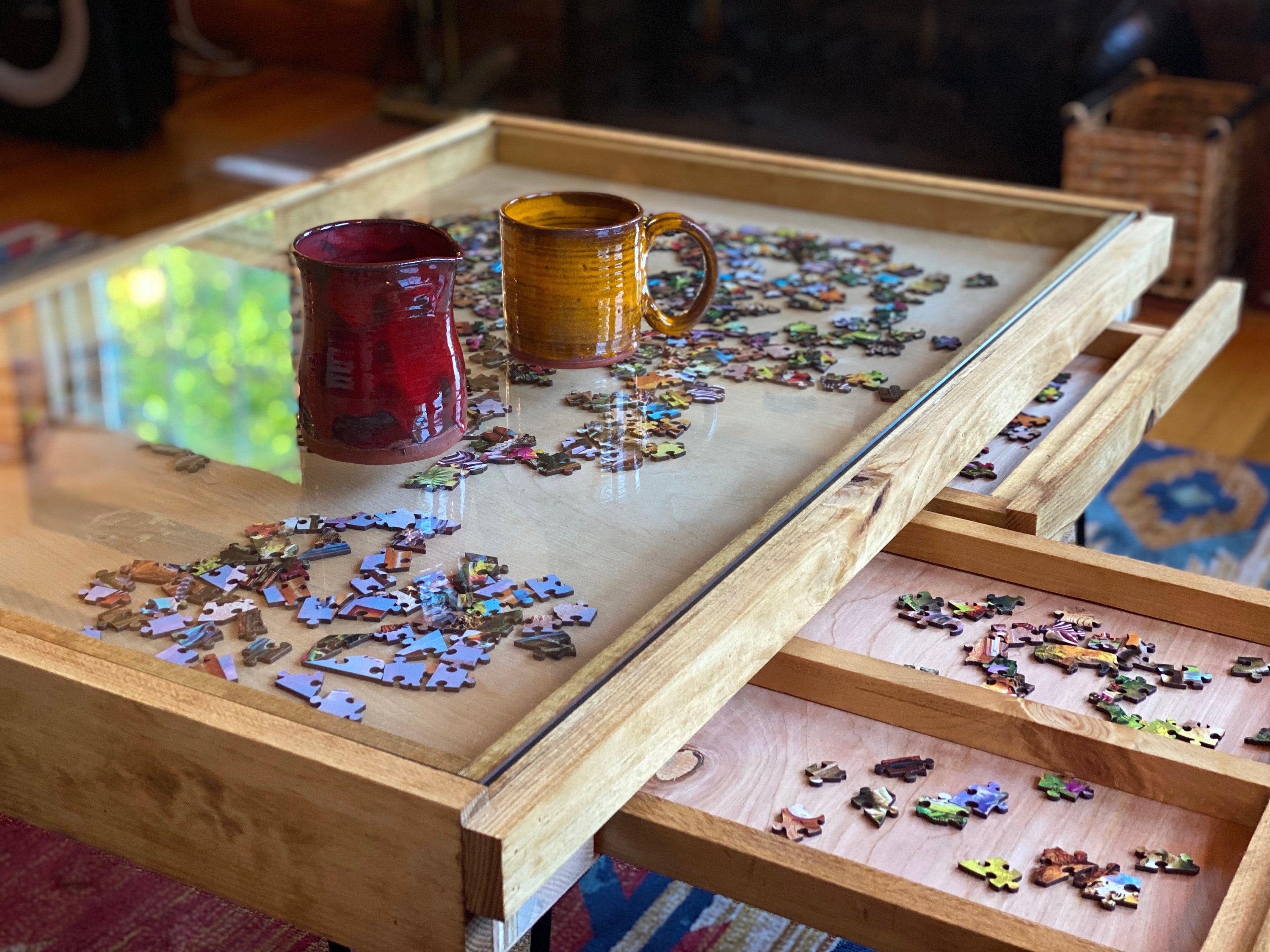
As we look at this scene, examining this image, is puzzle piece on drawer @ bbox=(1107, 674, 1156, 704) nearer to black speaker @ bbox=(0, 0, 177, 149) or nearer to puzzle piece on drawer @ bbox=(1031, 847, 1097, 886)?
puzzle piece on drawer @ bbox=(1031, 847, 1097, 886)

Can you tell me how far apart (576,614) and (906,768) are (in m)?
0.26

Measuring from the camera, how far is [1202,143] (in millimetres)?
2705

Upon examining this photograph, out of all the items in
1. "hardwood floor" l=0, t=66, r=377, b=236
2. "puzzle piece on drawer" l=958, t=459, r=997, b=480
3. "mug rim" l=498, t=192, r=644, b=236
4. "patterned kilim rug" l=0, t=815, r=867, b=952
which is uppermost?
"mug rim" l=498, t=192, r=644, b=236

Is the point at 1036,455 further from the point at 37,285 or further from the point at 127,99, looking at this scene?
the point at 127,99

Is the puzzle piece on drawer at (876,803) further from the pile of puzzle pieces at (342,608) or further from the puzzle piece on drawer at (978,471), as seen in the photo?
the puzzle piece on drawer at (978,471)

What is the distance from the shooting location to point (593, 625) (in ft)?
2.74

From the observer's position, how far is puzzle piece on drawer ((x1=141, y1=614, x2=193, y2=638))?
2.67 feet

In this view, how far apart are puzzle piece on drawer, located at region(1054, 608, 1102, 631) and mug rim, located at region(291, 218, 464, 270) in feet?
1.78

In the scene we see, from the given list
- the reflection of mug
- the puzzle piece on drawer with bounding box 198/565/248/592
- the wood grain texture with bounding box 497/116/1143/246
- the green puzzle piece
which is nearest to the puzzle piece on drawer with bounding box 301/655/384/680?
the puzzle piece on drawer with bounding box 198/565/248/592

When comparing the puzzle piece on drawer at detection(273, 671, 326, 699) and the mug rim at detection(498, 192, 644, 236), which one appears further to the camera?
the mug rim at detection(498, 192, 644, 236)

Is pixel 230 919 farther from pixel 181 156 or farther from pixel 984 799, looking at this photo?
pixel 181 156

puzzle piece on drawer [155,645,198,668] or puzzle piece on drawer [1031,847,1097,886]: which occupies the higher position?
puzzle piece on drawer [155,645,198,668]

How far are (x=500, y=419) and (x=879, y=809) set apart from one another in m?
0.42

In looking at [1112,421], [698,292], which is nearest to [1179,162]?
[1112,421]
